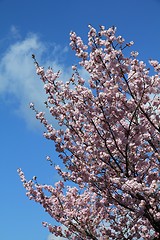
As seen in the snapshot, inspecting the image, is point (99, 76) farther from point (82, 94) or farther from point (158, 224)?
point (158, 224)

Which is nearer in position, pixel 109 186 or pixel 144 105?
pixel 144 105

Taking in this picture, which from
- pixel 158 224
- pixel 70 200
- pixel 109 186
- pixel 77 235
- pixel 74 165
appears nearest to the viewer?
pixel 158 224

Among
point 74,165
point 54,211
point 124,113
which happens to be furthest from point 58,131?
point 54,211

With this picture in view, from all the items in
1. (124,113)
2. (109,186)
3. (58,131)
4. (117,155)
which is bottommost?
(109,186)

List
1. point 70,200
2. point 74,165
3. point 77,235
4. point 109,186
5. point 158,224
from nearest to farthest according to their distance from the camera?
point 158,224 → point 109,186 → point 74,165 → point 77,235 → point 70,200

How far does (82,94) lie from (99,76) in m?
0.58

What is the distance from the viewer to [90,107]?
7.66 meters

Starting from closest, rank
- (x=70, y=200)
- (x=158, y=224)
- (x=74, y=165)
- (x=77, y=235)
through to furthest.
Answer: (x=158, y=224)
(x=74, y=165)
(x=77, y=235)
(x=70, y=200)

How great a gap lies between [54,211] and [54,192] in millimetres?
785

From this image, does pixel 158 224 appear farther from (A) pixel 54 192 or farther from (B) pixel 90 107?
(A) pixel 54 192

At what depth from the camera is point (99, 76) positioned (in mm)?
7734

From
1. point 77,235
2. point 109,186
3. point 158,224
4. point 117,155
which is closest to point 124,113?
point 117,155

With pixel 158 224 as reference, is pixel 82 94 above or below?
above

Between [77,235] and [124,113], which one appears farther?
[77,235]
